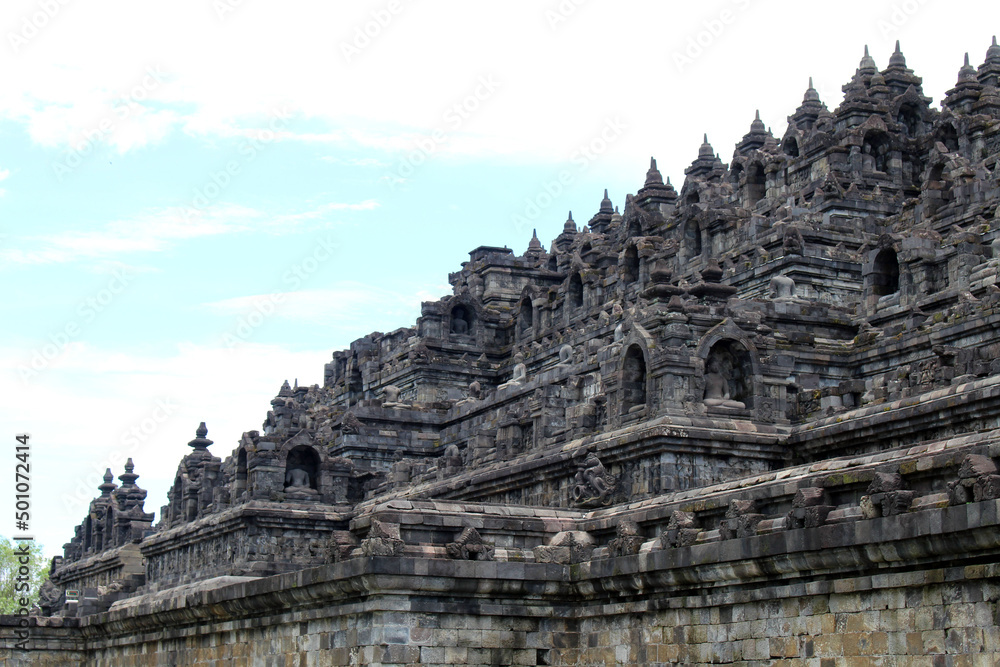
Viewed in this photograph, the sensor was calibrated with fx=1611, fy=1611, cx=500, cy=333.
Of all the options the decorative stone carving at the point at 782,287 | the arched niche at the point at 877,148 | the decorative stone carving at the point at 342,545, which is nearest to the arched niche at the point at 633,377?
the decorative stone carving at the point at 342,545

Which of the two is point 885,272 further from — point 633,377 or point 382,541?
point 382,541

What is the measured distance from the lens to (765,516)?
883 inches

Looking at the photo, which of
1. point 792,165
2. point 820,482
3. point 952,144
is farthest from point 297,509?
point 820,482

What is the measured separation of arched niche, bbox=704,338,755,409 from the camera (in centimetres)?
3416

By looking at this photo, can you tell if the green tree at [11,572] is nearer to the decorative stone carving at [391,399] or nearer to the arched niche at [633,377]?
the decorative stone carving at [391,399]

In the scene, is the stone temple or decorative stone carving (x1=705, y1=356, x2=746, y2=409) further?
decorative stone carving (x1=705, y1=356, x2=746, y2=409)

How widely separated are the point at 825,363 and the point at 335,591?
57.5 feet

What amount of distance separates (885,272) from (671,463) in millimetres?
→ 14297

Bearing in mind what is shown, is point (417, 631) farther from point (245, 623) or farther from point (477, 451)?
point (477, 451)

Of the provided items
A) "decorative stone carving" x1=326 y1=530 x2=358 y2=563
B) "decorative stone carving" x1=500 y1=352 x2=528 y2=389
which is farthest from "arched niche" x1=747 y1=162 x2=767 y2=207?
"decorative stone carving" x1=326 y1=530 x2=358 y2=563

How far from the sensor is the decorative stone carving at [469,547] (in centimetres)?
2444

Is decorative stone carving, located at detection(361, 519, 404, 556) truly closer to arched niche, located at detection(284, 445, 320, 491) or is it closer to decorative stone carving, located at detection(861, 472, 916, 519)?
decorative stone carving, located at detection(861, 472, 916, 519)

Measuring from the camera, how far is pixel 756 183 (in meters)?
61.2

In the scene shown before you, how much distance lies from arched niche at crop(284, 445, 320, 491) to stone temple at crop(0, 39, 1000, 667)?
103 millimetres
